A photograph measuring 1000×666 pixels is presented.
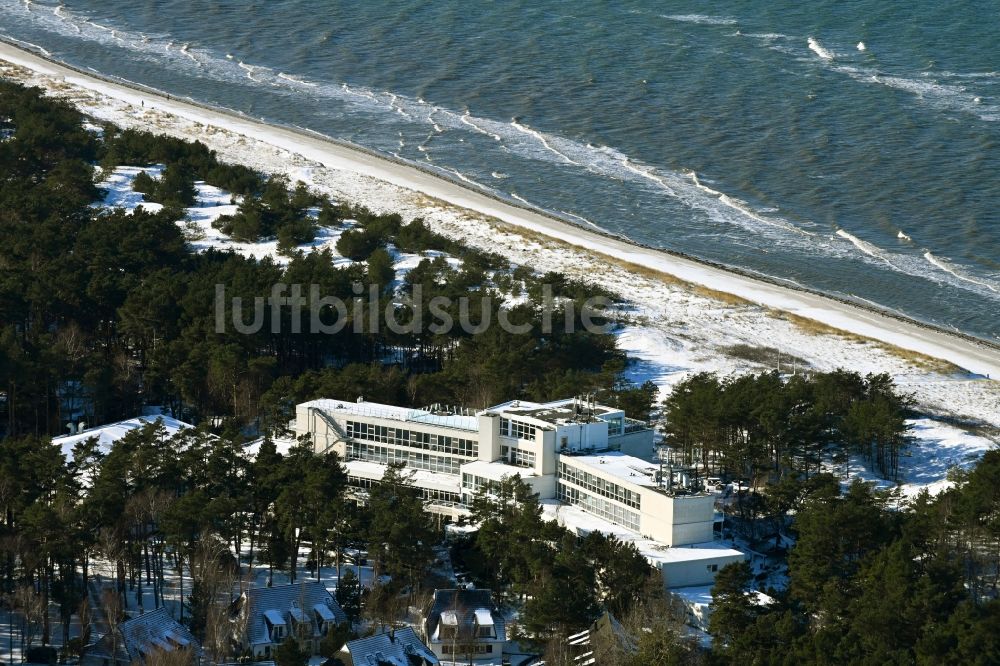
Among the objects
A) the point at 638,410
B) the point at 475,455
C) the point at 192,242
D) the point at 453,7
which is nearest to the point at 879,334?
the point at 638,410

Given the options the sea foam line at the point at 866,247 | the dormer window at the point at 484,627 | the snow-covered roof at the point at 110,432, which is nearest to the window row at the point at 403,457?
the snow-covered roof at the point at 110,432

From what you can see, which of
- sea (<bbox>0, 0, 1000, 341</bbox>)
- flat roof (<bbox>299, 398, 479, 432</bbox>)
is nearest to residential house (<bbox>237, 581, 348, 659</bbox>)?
flat roof (<bbox>299, 398, 479, 432</bbox>)

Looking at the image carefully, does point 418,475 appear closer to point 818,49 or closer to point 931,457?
point 931,457

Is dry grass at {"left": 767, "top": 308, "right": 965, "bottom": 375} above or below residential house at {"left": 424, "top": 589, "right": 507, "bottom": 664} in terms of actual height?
below

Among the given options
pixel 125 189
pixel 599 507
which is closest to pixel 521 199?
pixel 125 189

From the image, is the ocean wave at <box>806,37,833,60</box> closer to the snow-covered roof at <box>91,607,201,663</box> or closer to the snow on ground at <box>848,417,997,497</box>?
the snow on ground at <box>848,417,997,497</box>

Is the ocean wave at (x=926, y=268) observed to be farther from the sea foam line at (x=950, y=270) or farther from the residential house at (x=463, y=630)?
the residential house at (x=463, y=630)

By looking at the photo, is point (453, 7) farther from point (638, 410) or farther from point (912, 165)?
point (638, 410)
